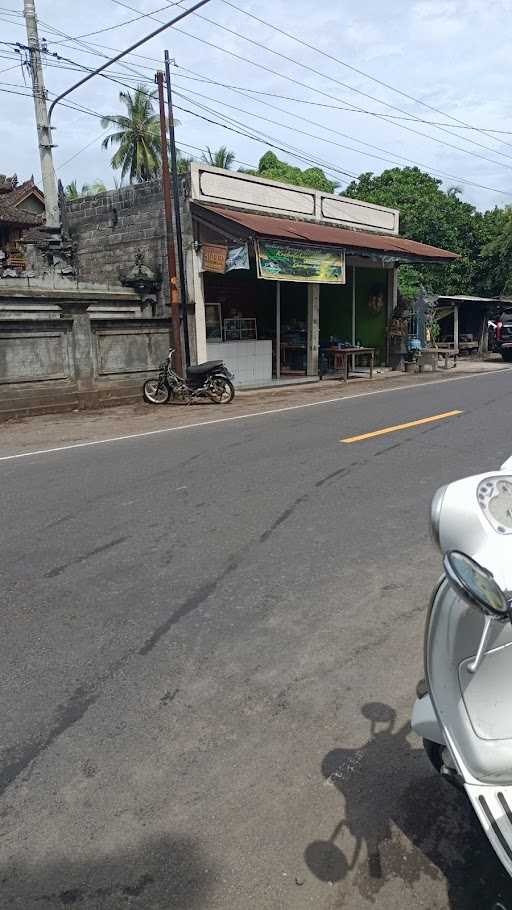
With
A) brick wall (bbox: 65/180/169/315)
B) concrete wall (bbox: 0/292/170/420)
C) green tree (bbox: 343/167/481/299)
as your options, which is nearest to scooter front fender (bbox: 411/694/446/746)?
concrete wall (bbox: 0/292/170/420)

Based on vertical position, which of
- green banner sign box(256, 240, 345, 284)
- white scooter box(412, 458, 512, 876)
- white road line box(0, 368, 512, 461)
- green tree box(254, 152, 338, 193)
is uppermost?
green tree box(254, 152, 338, 193)

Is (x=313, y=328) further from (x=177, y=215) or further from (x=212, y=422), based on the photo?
(x=212, y=422)

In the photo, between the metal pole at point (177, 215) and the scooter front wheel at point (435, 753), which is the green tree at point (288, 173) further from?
the scooter front wheel at point (435, 753)

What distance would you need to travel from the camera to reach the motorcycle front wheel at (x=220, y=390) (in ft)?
46.2

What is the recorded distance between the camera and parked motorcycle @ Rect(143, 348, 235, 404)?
46.2 feet

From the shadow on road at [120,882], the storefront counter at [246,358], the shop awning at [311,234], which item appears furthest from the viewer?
the storefront counter at [246,358]

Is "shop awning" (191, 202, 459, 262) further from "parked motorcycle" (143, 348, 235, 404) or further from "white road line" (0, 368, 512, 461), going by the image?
"white road line" (0, 368, 512, 461)

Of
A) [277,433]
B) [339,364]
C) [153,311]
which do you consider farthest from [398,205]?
[277,433]

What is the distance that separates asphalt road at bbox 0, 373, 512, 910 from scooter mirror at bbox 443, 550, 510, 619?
918 millimetres

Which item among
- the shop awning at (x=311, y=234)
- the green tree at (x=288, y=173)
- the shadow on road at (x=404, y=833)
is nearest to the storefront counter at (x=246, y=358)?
the shop awning at (x=311, y=234)

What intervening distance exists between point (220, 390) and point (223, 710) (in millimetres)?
11507

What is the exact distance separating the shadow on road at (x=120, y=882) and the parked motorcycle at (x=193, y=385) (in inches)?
481

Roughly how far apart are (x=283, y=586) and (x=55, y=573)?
160cm

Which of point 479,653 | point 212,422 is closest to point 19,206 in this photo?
point 212,422
